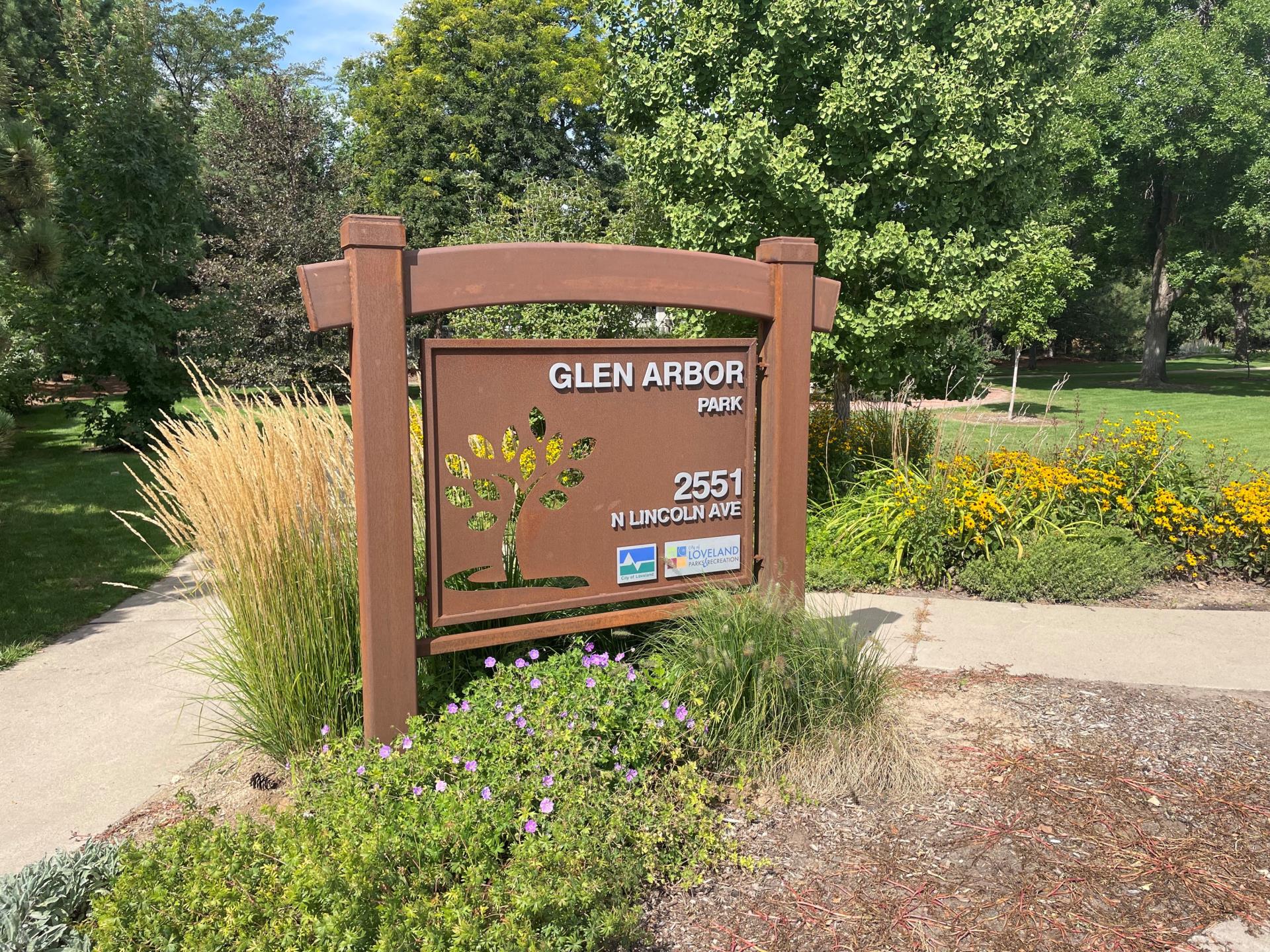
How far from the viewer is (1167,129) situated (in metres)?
23.6

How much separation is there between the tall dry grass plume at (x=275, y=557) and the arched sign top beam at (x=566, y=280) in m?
0.55

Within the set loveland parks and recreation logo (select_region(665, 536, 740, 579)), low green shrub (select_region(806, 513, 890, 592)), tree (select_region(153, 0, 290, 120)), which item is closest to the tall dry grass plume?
loveland parks and recreation logo (select_region(665, 536, 740, 579))

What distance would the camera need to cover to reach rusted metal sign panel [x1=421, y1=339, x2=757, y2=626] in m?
3.59

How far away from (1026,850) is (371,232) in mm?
3129

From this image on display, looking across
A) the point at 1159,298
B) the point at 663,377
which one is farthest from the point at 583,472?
the point at 1159,298

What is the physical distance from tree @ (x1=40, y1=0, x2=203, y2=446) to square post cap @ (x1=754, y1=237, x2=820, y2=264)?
446 inches

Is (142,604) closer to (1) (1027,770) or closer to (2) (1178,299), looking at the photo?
(1) (1027,770)

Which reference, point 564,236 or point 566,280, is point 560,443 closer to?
point 566,280

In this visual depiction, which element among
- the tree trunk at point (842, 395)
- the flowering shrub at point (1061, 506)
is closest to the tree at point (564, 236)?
the tree trunk at point (842, 395)

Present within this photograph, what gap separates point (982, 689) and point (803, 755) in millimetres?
1369

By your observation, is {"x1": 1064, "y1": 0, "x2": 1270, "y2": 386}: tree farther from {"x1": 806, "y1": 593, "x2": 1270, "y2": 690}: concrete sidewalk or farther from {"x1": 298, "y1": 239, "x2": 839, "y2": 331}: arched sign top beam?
{"x1": 298, "y1": 239, "x2": 839, "y2": 331}: arched sign top beam

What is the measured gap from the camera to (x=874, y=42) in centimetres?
749

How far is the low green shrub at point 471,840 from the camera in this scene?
2.37 metres

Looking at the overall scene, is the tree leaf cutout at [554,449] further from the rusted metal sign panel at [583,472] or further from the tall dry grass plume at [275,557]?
the tall dry grass plume at [275,557]
